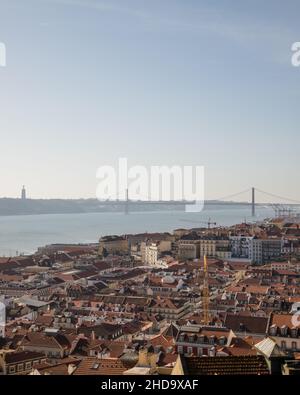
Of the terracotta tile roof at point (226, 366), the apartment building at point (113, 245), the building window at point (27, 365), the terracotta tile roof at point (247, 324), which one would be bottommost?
the building window at point (27, 365)

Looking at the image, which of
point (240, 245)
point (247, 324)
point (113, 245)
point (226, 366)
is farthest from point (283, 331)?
point (113, 245)

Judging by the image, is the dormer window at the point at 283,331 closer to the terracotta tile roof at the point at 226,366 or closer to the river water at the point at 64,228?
the terracotta tile roof at the point at 226,366

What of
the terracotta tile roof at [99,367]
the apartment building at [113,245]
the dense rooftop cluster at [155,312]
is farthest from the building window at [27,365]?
the apartment building at [113,245]

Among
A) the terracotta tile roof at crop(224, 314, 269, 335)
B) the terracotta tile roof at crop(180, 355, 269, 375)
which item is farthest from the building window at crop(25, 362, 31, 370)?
the terracotta tile roof at crop(180, 355, 269, 375)

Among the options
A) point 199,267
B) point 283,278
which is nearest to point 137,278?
point 199,267

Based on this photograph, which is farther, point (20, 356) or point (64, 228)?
point (64, 228)

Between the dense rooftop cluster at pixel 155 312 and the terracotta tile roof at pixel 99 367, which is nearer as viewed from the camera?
the terracotta tile roof at pixel 99 367

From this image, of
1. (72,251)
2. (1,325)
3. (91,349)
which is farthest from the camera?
(72,251)

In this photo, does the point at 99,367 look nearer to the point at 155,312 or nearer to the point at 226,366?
the point at 226,366

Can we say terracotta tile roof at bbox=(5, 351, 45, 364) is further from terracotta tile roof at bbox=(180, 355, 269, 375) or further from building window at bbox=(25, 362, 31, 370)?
terracotta tile roof at bbox=(180, 355, 269, 375)
